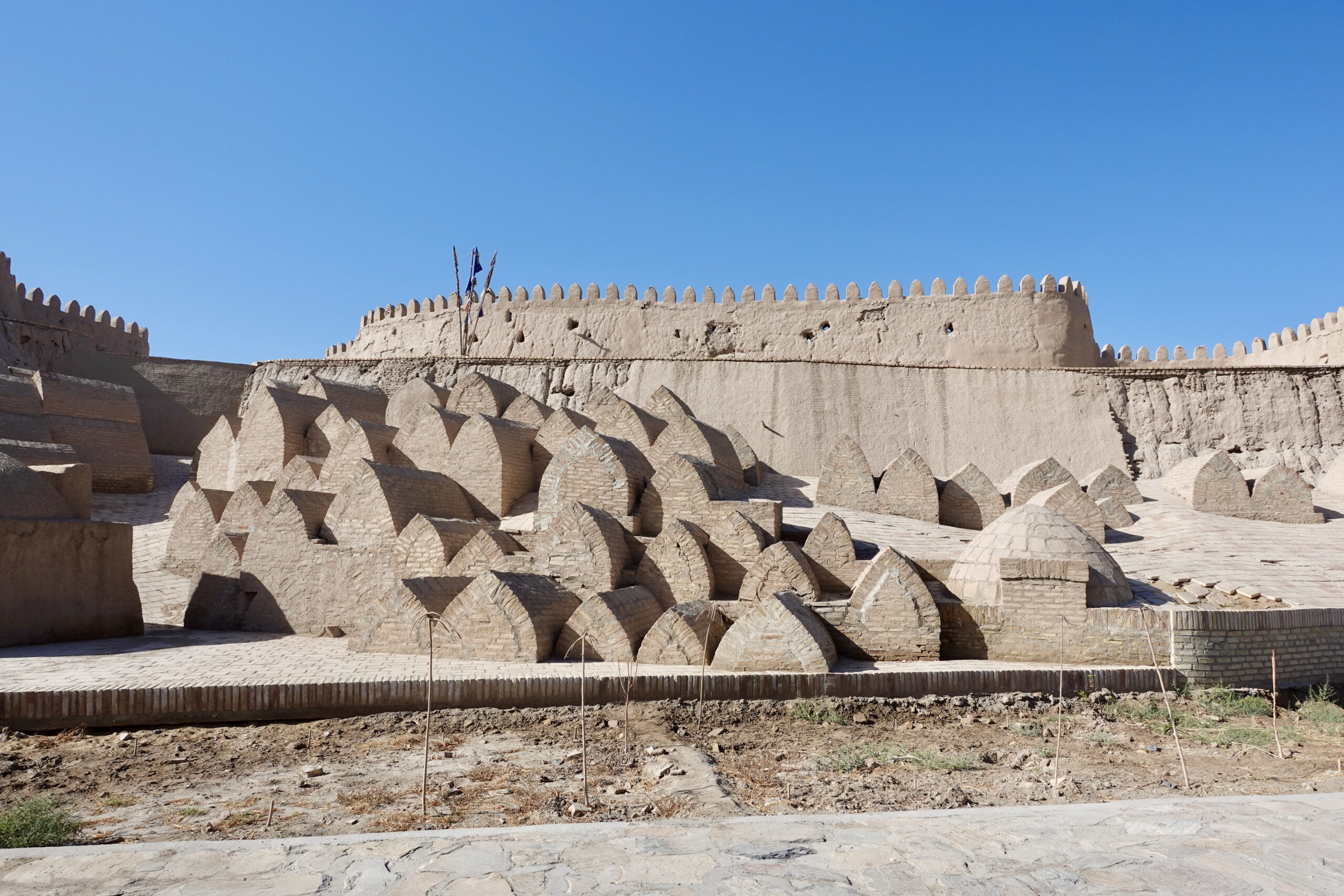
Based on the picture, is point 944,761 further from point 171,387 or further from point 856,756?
point 171,387

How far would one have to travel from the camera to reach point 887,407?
18.0m

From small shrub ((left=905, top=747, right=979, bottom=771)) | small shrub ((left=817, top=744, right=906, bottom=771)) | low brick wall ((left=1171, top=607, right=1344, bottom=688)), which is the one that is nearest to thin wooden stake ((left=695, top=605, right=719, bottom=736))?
small shrub ((left=817, top=744, right=906, bottom=771))

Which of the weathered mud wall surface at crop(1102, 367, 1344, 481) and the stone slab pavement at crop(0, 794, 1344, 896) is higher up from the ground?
the weathered mud wall surface at crop(1102, 367, 1344, 481)

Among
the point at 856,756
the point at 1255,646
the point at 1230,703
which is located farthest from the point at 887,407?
the point at 856,756

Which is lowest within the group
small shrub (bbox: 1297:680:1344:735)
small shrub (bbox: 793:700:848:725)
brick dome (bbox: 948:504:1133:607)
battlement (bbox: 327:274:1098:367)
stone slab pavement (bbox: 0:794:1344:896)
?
small shrub (bbox: 1297:680:1344:735)

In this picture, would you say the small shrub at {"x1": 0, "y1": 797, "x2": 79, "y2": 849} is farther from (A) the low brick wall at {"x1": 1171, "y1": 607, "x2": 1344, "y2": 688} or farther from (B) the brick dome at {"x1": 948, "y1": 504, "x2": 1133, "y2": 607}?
(A) the low brick wall at {"x1": 1171, "y1": 607, "x2": 1344, "y2": 688}

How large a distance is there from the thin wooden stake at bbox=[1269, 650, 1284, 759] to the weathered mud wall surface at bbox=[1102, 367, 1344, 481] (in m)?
10.5

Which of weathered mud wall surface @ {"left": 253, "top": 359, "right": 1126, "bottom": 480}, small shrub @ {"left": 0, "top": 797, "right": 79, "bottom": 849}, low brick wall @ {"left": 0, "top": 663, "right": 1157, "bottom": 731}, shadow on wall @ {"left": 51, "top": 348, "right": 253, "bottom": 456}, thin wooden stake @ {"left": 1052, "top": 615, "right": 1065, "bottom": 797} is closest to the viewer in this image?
small shrub @ {"left": 0, "top": 797, "right": 79, "bottom": 849}

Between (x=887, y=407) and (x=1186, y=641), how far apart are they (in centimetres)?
1063

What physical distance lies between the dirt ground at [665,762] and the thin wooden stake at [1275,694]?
7 cm

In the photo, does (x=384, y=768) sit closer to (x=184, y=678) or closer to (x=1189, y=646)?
(x=184, y=678)

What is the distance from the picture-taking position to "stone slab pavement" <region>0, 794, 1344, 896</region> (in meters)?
2.80

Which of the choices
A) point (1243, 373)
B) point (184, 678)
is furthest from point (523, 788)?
point (1243, 373)

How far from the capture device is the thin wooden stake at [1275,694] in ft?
19.8
